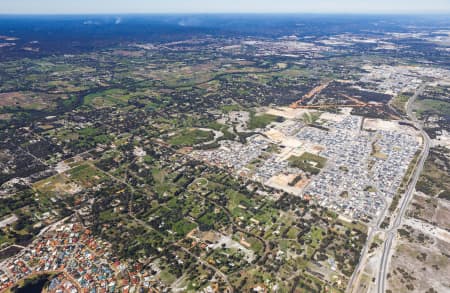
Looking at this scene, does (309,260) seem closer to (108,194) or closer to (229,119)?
(108,194)

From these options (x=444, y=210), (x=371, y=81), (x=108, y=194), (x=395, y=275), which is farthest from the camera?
(x=371, y=81)

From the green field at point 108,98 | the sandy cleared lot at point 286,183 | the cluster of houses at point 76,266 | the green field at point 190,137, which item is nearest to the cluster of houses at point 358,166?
the sandy cleared lot at point 286,183

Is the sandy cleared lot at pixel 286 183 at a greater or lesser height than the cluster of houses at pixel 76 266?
greater

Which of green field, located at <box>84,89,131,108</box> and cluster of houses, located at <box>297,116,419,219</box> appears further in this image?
green field, located at <box>84,89,131,108</box>

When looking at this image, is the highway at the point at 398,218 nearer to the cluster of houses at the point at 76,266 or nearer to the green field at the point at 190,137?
the cluster of houses at the point at 76,266

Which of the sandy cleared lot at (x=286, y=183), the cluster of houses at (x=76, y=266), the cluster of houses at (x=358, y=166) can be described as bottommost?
the cluster of houses at (x=76, y=266)

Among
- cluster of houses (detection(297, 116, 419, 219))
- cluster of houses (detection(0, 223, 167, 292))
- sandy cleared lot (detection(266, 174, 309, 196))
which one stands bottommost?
cluster of houses (detection(0, 223, 167, 292))

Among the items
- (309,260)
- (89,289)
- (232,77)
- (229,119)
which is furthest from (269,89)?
(89,289)

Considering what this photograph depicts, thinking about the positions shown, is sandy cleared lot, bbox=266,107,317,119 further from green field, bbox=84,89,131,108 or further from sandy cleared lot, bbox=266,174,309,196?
green field, bbox=84,89,131,108

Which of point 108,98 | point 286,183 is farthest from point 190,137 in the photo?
point 108,98

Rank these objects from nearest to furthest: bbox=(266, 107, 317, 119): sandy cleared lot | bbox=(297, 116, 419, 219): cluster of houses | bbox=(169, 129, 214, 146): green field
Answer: bbox=(297, 116, 419, 219): cluster of houses < bbox=(169, 129, 214, 146): green field < bbox=(266, 107, 317, 119): sandy cleared lot

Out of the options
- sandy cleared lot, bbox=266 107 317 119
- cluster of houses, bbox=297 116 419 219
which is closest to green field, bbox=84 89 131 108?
sandy cleared lot, bbox=266 107 317 119
